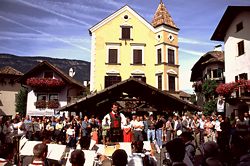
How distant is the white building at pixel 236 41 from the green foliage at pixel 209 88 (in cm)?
459

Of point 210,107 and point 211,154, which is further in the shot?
point 210,107

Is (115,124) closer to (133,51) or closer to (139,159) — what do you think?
(139,159)

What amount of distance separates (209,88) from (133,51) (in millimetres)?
10441

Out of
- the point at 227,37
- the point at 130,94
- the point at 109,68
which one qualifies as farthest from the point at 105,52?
the point at 130,94

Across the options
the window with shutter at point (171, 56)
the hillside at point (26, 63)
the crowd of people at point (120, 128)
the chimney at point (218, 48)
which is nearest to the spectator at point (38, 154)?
the crowd of people at point (120, 128)

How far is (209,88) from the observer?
1310 inches

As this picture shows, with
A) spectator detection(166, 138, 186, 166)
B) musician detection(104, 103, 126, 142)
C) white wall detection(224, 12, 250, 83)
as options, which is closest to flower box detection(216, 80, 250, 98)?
white wall detection(224, 12, 250, 83)

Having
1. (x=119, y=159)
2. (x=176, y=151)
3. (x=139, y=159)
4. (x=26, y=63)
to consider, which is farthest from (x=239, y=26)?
(x=26, y=63)

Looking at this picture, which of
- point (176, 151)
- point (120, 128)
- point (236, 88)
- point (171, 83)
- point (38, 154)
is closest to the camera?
point (176, 151)

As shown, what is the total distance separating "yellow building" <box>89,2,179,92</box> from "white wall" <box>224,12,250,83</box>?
7.01m

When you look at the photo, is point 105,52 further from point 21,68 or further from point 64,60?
point 64,60

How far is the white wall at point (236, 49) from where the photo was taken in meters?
24.7

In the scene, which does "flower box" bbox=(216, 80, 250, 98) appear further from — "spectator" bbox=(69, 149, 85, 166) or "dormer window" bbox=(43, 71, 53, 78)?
"spectator" bbox=(69, 149, 85, 166)

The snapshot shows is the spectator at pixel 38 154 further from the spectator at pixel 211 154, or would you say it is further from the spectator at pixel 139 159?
the spectator at pixel 211 154
